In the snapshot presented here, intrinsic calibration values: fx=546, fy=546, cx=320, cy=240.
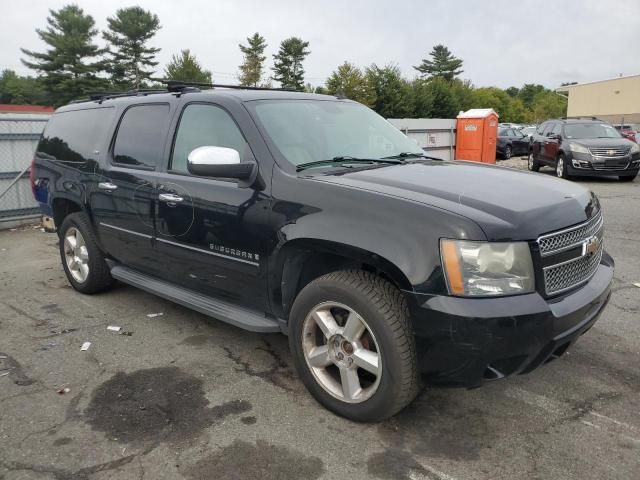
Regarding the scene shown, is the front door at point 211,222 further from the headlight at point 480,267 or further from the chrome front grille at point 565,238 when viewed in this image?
the chrome front grille at point 565,238

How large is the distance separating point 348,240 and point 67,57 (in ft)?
215

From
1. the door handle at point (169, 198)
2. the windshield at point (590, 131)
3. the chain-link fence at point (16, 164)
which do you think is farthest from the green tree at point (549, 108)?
the door handle at point (169, 198)

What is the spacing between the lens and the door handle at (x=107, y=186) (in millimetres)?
4438

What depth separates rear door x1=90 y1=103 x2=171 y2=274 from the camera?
4.11 metres

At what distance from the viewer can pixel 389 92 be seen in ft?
134

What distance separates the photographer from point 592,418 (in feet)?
9.87

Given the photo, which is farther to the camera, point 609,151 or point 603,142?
point 603,142

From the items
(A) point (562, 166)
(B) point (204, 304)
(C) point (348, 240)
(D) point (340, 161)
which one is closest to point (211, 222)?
(B) point (204, 304)

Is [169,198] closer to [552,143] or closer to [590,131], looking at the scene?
[552,143]

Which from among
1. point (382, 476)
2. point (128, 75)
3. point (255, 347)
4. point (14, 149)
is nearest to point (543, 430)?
point (382, 476)

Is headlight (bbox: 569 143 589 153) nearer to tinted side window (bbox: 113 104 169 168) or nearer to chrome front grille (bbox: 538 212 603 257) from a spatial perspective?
chrome front grille (bbox: 538 212 603 257)

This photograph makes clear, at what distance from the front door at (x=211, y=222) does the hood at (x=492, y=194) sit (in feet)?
1.89

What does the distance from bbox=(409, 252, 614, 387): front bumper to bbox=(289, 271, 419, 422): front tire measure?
114 mm

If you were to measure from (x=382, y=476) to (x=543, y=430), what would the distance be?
0.98 m
